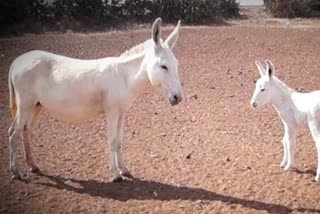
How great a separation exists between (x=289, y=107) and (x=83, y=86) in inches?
96.3

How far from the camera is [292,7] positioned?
19.0 meters

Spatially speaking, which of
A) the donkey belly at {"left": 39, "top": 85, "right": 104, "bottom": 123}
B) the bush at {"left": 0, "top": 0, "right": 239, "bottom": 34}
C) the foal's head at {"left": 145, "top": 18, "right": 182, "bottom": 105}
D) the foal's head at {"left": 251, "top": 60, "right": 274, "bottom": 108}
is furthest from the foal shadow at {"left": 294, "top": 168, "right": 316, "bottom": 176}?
the bush at {"left": 0, "top": 0, "right": 239, "bottom": 34}

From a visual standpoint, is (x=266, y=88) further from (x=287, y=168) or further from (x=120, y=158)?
(x=120, y=158)

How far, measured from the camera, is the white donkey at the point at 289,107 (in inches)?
227

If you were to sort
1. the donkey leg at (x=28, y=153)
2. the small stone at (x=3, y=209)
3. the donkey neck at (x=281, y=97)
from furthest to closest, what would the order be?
the donkey neck at (x=281, y=97) → the donkey leg at (x=28, y=153) → the small stone at (x=3, y=209)

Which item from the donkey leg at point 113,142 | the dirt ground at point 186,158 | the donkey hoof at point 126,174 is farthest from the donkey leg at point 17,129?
the donkey hoof at point 126,174

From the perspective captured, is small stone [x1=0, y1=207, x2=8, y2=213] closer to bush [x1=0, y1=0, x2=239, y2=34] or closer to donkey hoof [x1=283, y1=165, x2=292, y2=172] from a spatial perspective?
donkey hoof [x1=283, y1=165, x2=292, y2=172]

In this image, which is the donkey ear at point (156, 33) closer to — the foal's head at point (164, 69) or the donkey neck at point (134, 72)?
the foal's head at point (164, 69)

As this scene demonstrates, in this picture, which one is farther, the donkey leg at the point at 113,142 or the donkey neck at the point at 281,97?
the donkey neck at the point at 281,97

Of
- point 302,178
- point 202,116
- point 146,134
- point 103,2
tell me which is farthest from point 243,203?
point 103,2

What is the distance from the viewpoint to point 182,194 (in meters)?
5.46

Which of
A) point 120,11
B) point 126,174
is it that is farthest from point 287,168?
point 120,11

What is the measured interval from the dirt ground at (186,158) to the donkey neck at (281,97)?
0.69 metres

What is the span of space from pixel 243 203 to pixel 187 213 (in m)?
0.62
